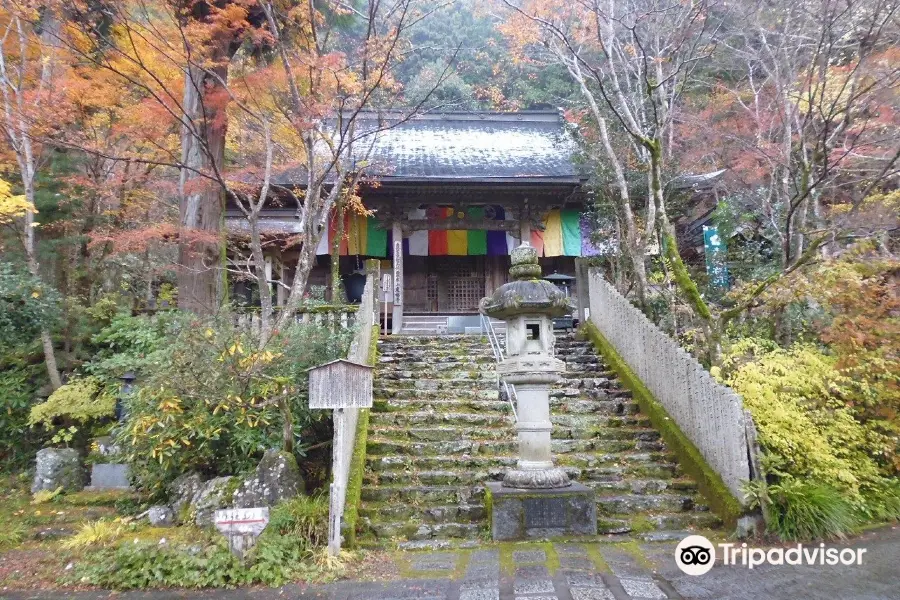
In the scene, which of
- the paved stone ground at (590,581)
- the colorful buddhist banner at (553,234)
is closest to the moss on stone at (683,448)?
the paved stone ground at (590,581)

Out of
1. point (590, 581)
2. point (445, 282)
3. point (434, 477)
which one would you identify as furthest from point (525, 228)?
point (590, 581)

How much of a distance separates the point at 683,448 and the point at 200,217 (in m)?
8.12

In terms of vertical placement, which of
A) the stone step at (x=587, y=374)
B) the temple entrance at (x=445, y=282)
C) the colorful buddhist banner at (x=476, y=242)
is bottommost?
the stone step at (x=587, y=374)

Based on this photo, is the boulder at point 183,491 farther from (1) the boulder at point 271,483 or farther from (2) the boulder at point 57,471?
(2) the boulder at point 57,471

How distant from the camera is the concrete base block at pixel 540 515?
5.46 metres

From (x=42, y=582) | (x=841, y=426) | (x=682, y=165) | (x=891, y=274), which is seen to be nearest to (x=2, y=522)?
(x=42, y=582)

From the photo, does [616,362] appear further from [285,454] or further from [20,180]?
[20,180]

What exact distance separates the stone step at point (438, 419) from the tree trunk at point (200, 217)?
3.56 metres

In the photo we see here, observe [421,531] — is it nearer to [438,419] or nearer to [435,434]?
[435,434]

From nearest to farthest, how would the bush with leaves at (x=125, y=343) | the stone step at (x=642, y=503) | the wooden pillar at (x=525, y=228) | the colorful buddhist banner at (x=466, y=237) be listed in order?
the stone step at (x=642, y=503)
the bush with leaves at (x=125, y=343)
the wooden pillar at (x=525, y=228)
the colorful buddhist banner at (x=466, y=237)

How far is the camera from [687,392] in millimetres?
6727

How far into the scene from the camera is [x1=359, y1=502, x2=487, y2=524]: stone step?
5.83m

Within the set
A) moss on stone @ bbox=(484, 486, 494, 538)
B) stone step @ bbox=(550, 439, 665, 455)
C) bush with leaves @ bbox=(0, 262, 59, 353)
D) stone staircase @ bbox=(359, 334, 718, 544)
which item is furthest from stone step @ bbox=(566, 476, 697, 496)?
bush with leaves @ bbox=(0, 262, 59, 353)

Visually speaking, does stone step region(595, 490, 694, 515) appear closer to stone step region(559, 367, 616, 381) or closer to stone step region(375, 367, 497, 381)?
stone step region(559, 367, 616, 381)
